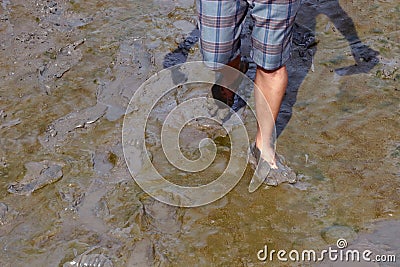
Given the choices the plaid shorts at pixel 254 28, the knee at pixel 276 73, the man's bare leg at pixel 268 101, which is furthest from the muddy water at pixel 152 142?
the plaid shorts at pixel 254 28

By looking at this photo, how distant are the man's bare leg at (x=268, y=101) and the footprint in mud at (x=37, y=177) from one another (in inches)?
51.7

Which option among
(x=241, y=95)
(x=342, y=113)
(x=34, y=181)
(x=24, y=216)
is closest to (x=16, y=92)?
(x=34, y=181)

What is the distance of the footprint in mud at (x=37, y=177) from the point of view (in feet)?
10.9

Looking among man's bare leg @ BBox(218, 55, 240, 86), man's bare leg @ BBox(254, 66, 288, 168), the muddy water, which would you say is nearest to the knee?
man's bare leg @ BBox(254, 66, 288, 168)

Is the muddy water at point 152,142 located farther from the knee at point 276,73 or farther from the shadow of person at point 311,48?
the knee at point 276,73

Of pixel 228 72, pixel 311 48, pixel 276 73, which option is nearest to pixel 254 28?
pixel 276 73

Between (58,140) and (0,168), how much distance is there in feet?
1.39

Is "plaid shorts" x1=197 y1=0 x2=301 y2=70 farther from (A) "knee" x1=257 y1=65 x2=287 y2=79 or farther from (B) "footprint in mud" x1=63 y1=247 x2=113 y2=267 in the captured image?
(B) "footprint in mud" x1=63 y1=247 x2=113 y2=267

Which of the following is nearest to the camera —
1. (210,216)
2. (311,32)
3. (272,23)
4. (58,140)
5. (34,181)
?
(272,23)

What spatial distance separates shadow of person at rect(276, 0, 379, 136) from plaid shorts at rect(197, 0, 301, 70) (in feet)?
2.75

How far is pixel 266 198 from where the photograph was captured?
10.6 feet

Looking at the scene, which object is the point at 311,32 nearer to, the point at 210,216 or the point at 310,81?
the point at 310,81

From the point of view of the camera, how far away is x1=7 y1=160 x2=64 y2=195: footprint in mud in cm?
331

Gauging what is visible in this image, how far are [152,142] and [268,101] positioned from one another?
90 centimetres
